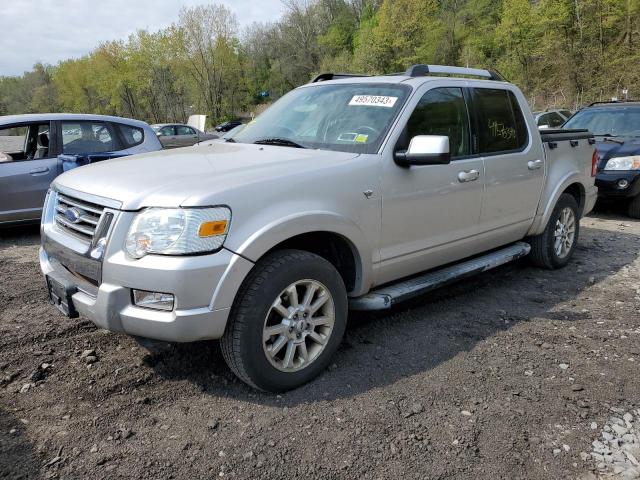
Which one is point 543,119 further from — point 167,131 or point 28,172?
point 167,131

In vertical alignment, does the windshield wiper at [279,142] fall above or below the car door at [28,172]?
above

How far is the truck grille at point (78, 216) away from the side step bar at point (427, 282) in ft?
5.36

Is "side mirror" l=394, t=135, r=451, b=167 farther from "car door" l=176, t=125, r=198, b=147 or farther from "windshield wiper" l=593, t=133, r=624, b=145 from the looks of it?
"car door" l=176, t=125, r=198, b=147

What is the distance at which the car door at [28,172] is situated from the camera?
6523 millimetres

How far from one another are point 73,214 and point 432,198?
91.4 inches

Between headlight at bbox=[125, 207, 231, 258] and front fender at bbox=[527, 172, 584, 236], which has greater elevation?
headlight at bbox=[125, 207, 231, 258]

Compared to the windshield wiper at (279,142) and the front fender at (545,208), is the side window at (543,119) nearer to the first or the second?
the front fender at (545,208)

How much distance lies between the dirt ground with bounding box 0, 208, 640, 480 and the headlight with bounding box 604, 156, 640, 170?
4.05 metres

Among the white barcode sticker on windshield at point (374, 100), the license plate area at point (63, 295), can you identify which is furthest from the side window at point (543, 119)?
the license plate area at point (63, 295)

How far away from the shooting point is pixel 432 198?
3648mm

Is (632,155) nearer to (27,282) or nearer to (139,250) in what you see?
(139,250)

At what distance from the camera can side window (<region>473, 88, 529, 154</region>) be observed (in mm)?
4238

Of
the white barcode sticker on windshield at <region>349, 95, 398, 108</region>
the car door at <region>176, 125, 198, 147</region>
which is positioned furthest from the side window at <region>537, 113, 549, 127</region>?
the car door at <region>176, 125, 198, 147</region>

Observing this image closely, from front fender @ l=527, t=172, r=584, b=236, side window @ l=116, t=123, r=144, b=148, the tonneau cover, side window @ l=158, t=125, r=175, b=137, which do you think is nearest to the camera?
front fender @ l=527, t=172, r=584, b=236
